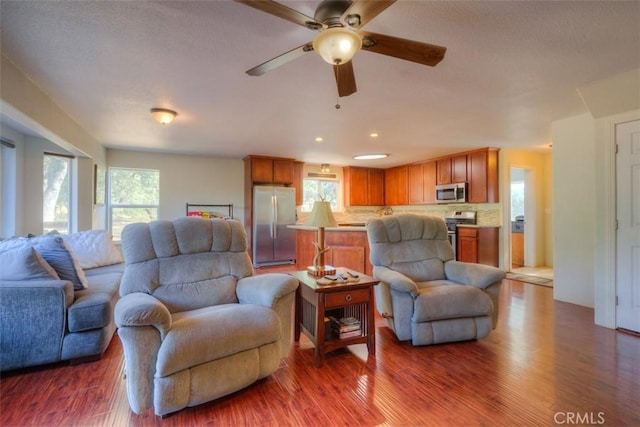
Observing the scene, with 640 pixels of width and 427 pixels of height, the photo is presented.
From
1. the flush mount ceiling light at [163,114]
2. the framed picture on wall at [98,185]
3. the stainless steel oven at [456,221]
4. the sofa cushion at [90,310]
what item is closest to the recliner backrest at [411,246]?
the sofa cushion at [90,310]

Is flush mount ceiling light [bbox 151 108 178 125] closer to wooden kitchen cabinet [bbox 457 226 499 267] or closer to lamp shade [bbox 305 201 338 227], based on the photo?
lamp shade [bbox 305 201 338 227]

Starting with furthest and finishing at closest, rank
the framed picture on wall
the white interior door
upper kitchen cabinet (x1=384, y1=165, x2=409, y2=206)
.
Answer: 1. upper kitchen cabinet (x1=384, y1=165, x2=409, y2=206)
2. the framed picture on wall
3. the white interior door

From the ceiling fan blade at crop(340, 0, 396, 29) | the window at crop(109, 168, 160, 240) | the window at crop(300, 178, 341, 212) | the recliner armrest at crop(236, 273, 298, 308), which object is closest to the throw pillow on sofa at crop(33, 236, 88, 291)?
the recliner armrest at crop(236, 273, 298, 308)

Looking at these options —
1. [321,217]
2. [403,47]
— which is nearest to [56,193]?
[321,217]

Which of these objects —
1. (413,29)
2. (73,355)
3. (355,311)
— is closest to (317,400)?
(355,311)

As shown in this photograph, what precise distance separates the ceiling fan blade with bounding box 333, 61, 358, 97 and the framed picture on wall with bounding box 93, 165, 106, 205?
447cm

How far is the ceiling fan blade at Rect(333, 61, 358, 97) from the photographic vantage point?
1.86m

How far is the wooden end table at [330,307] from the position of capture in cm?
220

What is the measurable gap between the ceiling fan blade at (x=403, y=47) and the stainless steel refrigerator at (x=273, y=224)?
4632 millimetres

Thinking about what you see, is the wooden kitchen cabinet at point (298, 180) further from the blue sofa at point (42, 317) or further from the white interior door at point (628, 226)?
the white interior door at point (628, 226)

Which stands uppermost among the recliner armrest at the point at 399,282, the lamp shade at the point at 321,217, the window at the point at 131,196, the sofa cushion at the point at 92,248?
the window at the point at 131,196

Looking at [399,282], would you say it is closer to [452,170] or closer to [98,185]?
[452,170]

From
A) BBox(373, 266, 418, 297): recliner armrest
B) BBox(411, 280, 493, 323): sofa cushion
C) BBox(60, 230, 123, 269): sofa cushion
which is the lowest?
BBox(411, 280, 493, 323): sofa cushion

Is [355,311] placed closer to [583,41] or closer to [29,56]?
[583,41]
